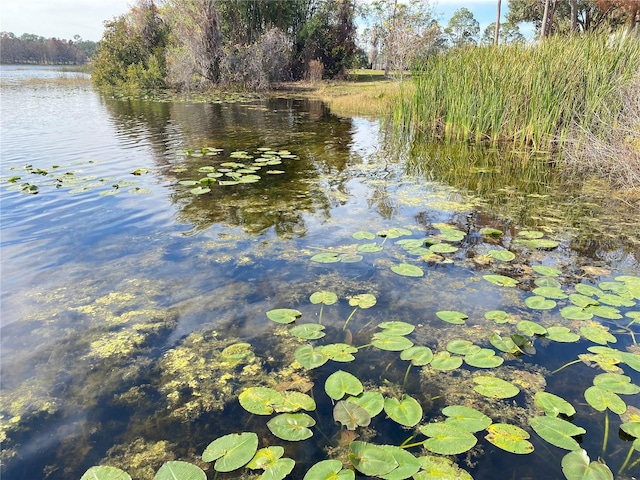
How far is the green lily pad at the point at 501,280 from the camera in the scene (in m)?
2.46

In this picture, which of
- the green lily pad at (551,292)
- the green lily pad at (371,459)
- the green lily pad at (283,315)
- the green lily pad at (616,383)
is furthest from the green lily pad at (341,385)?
the green lily pad at (551,292)

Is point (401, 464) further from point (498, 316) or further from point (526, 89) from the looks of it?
point (526, 89)

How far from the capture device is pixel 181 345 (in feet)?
6.55

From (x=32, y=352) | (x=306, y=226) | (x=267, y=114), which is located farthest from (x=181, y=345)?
(x=267, y=114)

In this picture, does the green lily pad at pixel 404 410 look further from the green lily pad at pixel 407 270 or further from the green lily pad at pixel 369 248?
the green lily pad at pixel 369 248

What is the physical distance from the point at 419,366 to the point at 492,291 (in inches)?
35.1

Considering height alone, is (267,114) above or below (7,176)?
above

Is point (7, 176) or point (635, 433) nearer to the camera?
point (635, 433)

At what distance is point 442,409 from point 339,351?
1.70 ft

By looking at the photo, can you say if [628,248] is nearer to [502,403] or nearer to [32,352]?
[502,403]

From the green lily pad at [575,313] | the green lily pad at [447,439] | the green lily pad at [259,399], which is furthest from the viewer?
the green lily pad at [575,313]

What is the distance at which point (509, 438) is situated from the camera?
55.1 inches

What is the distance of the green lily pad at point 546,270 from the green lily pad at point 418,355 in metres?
1.22

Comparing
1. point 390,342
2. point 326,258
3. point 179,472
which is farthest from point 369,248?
point 179,472
